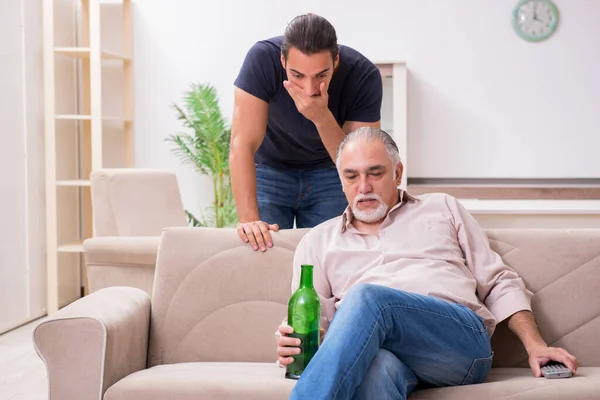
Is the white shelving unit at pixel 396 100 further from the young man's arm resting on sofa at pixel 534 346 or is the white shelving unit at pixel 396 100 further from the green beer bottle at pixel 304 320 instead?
the green beer bottle at pixel 304 320

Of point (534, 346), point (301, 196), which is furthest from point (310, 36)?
point (534, 346)

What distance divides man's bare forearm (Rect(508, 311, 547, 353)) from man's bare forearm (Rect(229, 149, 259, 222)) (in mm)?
920

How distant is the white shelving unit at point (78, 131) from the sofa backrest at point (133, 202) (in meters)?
1.04

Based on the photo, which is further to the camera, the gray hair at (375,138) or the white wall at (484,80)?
the white wall at (484,80)

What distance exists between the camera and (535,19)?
5605 mm

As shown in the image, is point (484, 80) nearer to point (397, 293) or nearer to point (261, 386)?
point (397, 293)

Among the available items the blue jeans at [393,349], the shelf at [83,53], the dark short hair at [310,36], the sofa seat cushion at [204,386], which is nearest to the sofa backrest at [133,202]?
the shelf at [83,53]

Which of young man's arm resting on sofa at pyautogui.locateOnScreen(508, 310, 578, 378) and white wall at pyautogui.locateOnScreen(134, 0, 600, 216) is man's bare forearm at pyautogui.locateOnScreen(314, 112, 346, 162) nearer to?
young man's arm resting on sofa at pyautogui.locateOnScreen(508, 310, 578, 378)

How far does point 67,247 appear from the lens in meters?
5.34

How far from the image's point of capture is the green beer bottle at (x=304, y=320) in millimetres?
2100

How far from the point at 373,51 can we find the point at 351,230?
3.48m

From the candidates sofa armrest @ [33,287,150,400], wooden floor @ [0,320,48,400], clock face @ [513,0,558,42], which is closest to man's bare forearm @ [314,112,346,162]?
sofa armrest @ [33,287,150,400]

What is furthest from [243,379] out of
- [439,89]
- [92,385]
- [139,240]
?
[439,89]

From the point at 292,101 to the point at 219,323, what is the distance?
850mm
